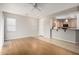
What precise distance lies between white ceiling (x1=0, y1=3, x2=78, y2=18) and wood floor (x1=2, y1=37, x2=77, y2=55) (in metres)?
0.61

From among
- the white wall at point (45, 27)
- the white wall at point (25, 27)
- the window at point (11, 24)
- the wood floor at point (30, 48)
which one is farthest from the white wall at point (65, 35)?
the window at point (11, 24)

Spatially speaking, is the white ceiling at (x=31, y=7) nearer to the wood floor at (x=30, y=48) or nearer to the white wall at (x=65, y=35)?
the white wall at (x=65, y=35)

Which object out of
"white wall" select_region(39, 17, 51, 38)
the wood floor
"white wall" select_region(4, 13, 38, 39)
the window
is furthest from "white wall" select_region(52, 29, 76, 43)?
the window

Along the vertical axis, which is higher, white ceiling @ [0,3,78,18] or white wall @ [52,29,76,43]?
white ceiling @ [0,3,78,18]

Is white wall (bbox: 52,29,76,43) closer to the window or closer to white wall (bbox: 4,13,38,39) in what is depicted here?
white wall (bbox: 4,13,38,39)

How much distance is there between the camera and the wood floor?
2.21 meters

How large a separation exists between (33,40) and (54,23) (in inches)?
25.3

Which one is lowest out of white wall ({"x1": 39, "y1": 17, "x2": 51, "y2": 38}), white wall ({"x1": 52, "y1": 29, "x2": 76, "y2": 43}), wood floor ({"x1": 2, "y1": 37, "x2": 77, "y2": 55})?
wood floor ({"x1": 2, "y1": 37, "x2": 77, "y2": 55})

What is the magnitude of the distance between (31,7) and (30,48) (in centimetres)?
94

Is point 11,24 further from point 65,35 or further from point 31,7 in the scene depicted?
point 65,35

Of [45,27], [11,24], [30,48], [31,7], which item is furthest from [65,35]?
[11,24]

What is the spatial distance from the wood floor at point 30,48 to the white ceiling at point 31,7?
2.01 ft

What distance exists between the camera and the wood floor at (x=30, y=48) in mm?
2211
